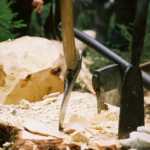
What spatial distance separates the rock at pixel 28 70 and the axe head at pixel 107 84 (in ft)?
3.04

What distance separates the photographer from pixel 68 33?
1.93 meters

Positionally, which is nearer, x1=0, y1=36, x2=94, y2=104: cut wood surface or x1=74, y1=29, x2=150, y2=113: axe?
x1=74, y1=29, x2=150, y2=113: axe

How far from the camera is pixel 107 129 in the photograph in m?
Result: 2.23

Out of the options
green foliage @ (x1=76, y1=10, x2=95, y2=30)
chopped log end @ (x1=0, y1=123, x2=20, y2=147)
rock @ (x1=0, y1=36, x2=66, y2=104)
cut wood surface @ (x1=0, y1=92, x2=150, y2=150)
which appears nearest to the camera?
cut wood surface @ (x1=0, y1=92, x2=150, y2=150)

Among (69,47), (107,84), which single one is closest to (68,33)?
(69,47)

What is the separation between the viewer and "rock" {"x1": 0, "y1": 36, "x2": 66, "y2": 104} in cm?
319

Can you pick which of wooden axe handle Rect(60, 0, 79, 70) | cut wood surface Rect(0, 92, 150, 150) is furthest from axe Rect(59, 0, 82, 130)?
cut wood surface Rect(0, 92, 150, 150)

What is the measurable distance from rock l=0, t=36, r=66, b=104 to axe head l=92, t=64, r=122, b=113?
3.04 feet

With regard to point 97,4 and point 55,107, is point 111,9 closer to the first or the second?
point 97,4

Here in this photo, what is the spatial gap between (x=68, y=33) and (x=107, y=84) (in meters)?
0.80

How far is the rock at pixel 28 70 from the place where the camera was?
10.5 ft

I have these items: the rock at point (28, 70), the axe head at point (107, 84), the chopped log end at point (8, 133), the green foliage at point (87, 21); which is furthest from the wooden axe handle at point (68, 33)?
the green foliage at point (87, 21)

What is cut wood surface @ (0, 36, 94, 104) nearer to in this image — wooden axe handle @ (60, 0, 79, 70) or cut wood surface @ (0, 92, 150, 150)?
cut wood surface @ (0, 92, 150, 150)

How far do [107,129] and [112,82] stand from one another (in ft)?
1.78
